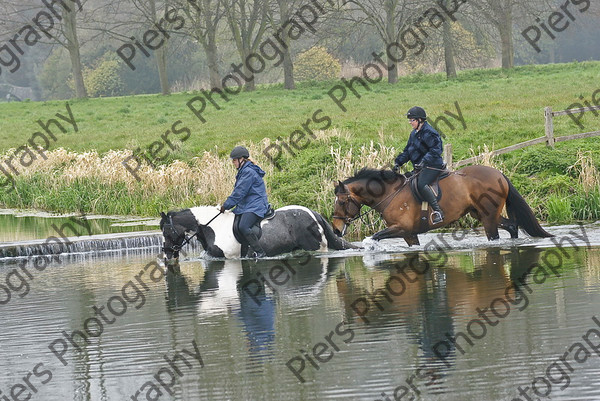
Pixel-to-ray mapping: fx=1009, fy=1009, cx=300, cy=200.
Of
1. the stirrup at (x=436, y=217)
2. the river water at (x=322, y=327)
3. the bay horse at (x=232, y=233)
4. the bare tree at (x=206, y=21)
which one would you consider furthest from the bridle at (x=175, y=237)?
the bare tree at (x=206, y=21)

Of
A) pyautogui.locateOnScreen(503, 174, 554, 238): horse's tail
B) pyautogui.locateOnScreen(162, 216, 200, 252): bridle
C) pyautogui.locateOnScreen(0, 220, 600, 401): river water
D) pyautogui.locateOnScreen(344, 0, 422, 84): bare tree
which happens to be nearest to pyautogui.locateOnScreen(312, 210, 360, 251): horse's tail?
pyautogui.locateOnScreen(0, 220, 600, 401): river water

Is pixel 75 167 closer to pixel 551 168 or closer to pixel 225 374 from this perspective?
pixel 551 168

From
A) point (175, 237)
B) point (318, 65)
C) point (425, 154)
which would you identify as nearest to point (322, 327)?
point (425, 154)

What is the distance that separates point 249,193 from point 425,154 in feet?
9.19

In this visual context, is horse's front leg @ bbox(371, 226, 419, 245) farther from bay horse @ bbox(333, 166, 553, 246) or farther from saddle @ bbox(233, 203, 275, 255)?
saddle @ bbox(233, 203, 275, 255)

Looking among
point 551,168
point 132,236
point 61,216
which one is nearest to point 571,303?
point 132,236

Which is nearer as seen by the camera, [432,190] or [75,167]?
[432,190]

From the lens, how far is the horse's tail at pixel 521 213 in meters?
15.9

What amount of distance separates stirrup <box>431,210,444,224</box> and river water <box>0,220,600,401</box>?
54cm

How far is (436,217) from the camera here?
1541 cm

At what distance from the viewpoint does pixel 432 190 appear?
15.3 m

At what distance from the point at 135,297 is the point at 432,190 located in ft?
15.8

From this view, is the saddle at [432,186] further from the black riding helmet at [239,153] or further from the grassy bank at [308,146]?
the grassy bank at [308,146]

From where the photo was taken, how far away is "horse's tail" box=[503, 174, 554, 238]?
52.2 ft
